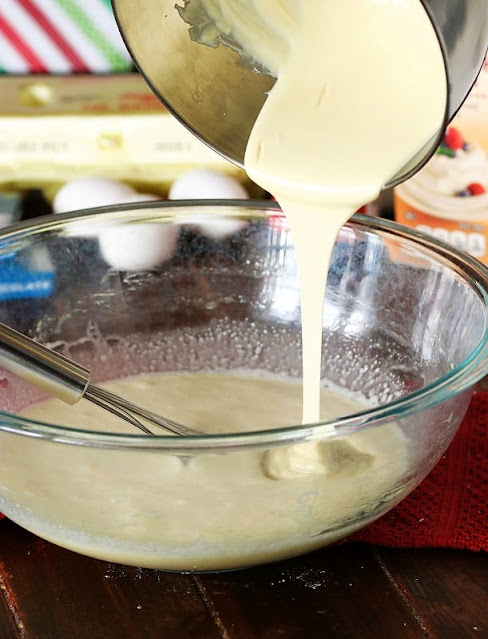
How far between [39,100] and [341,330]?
84cm

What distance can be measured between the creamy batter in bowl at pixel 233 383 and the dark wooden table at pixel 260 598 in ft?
0.11

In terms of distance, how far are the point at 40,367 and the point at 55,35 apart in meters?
1.07

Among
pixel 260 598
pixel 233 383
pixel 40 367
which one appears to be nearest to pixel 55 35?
pixel 233 383

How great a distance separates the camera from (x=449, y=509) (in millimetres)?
813

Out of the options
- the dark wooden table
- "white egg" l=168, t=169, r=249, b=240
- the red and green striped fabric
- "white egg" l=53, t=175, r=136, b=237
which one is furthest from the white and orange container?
the dark wooden table

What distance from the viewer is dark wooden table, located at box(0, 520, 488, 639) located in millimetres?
688

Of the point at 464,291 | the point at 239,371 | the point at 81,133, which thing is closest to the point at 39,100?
the point at 81,133

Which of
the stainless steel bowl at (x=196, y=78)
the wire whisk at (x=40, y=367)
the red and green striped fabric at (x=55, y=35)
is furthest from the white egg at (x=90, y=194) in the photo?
the wire whisk at (x=40, y=367)

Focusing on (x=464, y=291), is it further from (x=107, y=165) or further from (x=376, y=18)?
(x=107, y=165)

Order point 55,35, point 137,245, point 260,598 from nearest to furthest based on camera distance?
point 260,598 < point 137,245 < point 55,35

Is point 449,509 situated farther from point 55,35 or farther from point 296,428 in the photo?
point 55,35

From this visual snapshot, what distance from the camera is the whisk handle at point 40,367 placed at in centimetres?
72

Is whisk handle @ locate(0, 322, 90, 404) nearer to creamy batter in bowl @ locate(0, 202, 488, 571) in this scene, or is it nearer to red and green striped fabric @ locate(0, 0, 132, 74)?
creamy batter in bowl @ locate(0, 202, 488, 571)

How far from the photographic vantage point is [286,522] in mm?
673
